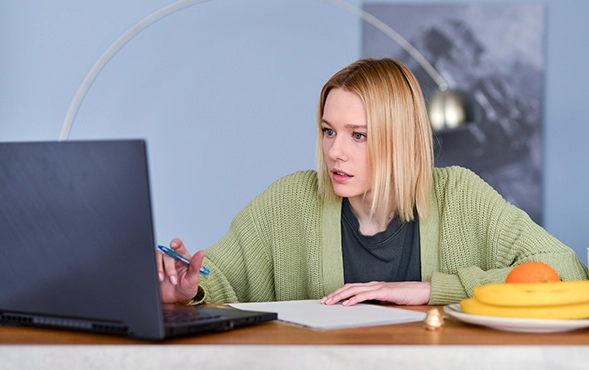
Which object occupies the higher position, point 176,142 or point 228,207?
point 176,142

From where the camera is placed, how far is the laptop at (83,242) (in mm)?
927

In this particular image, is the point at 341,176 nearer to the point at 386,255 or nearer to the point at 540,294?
the point at 386,255

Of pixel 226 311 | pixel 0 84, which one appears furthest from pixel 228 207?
pixel 226 311

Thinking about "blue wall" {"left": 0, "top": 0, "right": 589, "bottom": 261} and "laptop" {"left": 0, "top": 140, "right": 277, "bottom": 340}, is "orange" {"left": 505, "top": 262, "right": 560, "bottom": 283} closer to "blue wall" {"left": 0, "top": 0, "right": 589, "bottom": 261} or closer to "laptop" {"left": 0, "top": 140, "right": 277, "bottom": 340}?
"laptop" {"left": 0, "top": 140, "right": 277, "bottom": 340}

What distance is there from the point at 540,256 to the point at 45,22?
303cm

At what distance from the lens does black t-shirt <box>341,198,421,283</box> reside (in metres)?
1.98

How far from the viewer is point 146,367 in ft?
3.00

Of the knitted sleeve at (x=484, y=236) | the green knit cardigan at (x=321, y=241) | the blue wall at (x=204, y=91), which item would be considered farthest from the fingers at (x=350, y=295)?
the blue wall at (x=204, y=91)

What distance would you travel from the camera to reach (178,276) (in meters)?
1.52

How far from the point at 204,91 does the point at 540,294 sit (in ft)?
9.93

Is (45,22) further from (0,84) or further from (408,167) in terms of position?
(408,167)

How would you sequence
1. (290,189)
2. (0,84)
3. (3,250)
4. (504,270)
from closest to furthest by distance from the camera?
(3,250)
(504,270)
(290,189)
(0,84)

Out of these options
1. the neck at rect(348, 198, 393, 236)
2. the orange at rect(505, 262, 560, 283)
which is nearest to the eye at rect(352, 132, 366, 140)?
the neck at rect(348, 198, 393, 236)

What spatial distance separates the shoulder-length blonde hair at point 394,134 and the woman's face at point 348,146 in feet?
0.06
